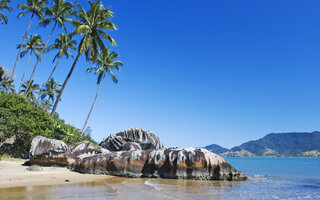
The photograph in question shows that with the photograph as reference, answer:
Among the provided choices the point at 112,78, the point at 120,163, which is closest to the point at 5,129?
the point at 120,163

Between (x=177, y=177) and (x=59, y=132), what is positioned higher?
(x=59, y=132)

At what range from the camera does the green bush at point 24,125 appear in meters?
16.4

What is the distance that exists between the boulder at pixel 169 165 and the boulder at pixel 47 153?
1975 millimetres

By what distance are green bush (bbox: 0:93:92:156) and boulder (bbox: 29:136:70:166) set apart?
172 inches

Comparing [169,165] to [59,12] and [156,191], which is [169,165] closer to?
[156,191]

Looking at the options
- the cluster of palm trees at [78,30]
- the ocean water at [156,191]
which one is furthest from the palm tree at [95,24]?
the ocean water at [156,191]

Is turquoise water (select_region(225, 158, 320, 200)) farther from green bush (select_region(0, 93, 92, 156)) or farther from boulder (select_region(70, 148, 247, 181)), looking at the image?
green bush (select_region(0, 93, 92, 156))

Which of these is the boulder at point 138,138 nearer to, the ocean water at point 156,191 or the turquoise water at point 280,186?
the turquoise water at point 280,186

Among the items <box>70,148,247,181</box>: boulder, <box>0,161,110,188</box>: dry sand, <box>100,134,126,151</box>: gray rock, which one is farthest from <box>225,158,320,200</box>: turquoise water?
<box>100,134,126,151</box>: gray rock

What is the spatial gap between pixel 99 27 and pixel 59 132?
1149cm

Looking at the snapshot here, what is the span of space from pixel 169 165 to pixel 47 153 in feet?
24.6

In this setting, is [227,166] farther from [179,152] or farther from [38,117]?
[38,117]

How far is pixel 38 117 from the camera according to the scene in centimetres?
1888

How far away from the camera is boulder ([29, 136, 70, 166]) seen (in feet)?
41.7
